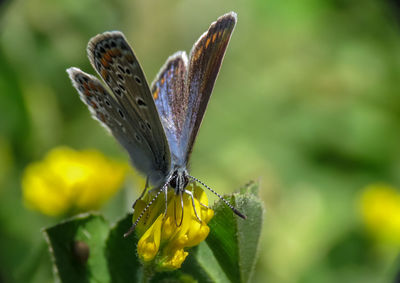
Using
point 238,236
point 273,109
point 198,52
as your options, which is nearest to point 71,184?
point 198,52

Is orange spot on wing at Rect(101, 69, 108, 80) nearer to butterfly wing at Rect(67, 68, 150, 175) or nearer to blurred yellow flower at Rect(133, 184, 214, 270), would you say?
butterfly wing at Rect(67, 68, 150, 175)

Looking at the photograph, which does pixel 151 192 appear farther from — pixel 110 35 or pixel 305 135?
pixel 305 135

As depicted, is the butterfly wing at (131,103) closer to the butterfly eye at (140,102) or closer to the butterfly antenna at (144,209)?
the butterfly eye at (140,102)

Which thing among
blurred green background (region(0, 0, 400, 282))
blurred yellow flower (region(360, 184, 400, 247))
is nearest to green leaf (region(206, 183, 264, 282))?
blurred green background (region(0, 0, 400, 282))

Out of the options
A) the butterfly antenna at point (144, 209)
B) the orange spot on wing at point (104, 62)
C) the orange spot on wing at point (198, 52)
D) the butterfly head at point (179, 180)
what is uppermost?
the orange spot on wing at point (198, 52)

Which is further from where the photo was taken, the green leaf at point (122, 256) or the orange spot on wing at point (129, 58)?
the orange spot on wing at point (129, 58)

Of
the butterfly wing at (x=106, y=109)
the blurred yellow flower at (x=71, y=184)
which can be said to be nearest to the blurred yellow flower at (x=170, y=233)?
the butterfly wing at (x=106, y=109)

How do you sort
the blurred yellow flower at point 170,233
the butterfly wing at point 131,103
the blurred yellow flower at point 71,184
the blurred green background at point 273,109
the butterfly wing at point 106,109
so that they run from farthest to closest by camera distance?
the blurred green background at point 273,109 < the blurred yellow flower at point 71,184 < the butterfly wing at point 106,109 < the butterfly wing at point 131,103 < the blurred yellow flower at point 170,233
